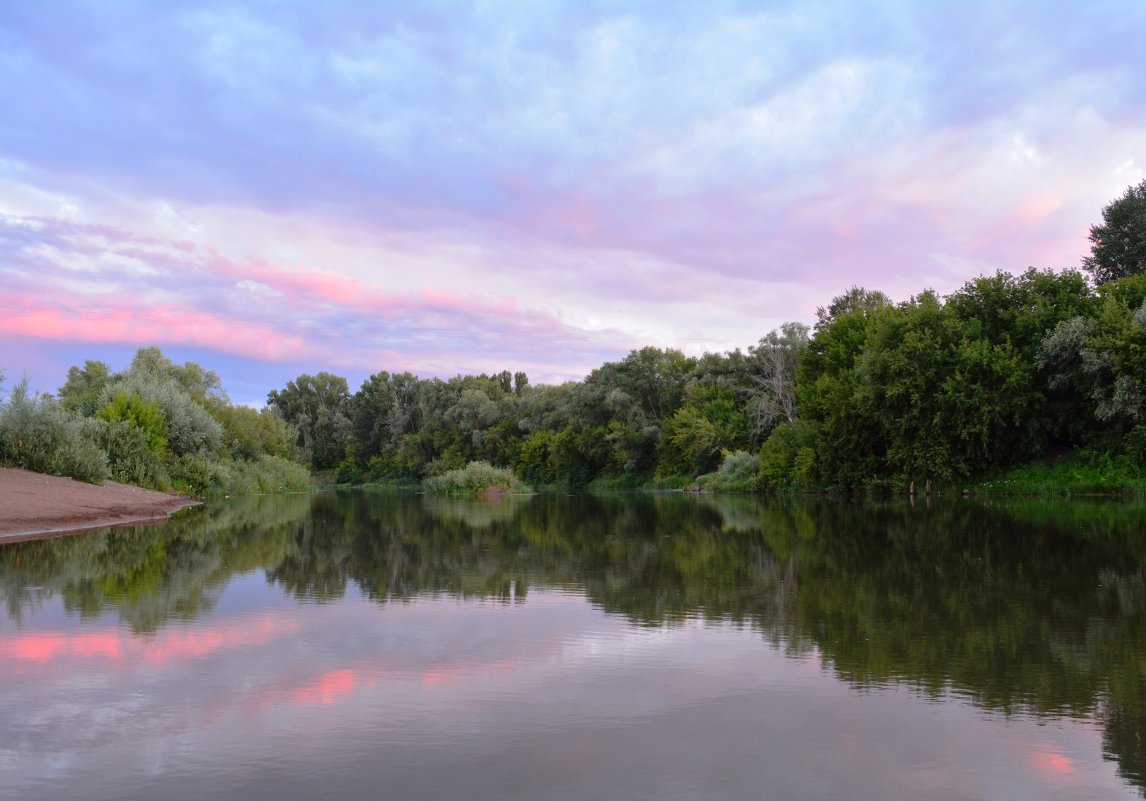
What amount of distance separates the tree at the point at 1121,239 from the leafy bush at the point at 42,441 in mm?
53250

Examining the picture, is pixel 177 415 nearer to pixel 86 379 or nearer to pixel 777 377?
pixel 86 379

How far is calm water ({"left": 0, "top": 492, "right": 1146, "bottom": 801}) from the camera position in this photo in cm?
454

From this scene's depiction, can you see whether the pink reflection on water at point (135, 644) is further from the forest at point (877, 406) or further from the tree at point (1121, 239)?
the tree at point (1121, 239)

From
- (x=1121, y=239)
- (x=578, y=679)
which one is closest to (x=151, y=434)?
(x=578, y=679)

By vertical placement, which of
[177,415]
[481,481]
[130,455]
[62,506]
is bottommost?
[481,481]

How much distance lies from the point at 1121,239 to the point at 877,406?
2383 centimetres

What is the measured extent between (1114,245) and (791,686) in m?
55.5

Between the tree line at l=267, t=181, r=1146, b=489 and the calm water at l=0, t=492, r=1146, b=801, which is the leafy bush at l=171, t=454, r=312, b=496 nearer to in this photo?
the tree line at l=267, t=181, r=1146, b=489

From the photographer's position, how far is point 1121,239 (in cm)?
5041

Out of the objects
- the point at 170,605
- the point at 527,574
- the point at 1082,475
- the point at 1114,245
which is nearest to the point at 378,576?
the point at 527,574

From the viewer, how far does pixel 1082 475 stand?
34.7m

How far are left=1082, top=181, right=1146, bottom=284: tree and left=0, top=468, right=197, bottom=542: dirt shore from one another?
52.0 metres

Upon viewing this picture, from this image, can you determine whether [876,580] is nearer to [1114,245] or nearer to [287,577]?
[287,577]

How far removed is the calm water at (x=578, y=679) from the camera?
4539mm
